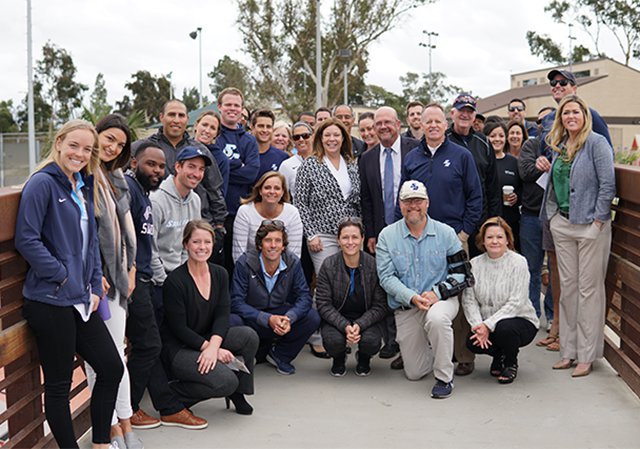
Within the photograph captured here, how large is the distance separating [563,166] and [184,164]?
2.81 meters

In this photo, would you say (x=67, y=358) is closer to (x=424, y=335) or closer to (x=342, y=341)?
(x=342, y=341)

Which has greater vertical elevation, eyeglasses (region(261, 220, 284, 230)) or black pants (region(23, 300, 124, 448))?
eyeglasses (region(261, 220, 284, 230))

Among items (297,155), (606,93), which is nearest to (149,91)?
(606,93)

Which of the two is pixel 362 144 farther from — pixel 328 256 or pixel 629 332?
pixel 629 332

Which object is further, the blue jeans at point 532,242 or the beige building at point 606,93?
the beige building at point 606,93

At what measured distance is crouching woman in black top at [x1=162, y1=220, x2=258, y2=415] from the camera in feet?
14.9

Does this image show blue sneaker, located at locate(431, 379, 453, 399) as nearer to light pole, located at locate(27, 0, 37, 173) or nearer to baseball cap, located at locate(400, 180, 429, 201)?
baseball cap, located at locate(400, 180, 429, 201)

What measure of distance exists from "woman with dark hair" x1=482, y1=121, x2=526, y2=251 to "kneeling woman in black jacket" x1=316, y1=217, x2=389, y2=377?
1746 mm

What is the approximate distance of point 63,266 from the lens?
11.2 ft

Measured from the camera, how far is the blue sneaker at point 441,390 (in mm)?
5048

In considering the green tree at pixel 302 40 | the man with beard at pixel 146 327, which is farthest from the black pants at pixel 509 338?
the green tree at pixel 302 40

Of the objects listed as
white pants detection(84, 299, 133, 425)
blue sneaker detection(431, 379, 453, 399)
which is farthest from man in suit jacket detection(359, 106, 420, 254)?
white pants detection(84, 299, 133, 425)

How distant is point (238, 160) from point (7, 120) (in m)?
47.3

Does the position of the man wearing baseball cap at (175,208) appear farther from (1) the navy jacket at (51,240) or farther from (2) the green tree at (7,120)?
(2) the green tree at (7,120)
